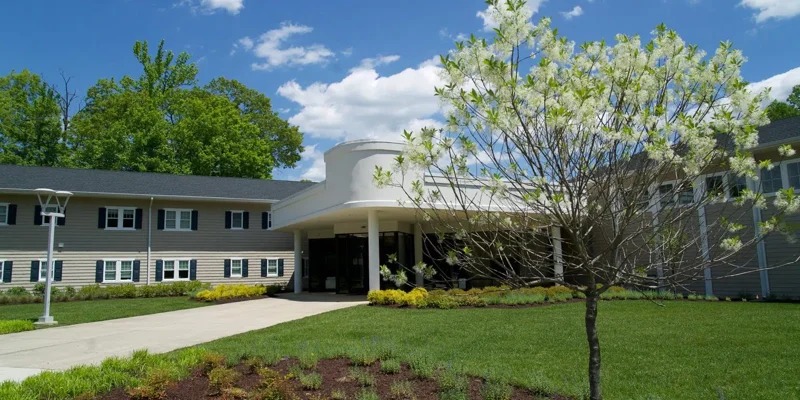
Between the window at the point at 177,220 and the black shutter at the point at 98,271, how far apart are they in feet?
11.3

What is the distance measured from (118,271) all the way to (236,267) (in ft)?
18.7

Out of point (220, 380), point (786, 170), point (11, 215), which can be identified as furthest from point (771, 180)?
point (11, 215)

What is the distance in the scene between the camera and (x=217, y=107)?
4225 centimetres

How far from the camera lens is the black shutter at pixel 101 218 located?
1053 inches

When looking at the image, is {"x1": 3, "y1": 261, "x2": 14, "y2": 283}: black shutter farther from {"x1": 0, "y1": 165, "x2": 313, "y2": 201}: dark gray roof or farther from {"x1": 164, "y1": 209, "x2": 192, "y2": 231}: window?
{"x1": 164, "y1": 209, "x2": 192, "y2": 231}: window

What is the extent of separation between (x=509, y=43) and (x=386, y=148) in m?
13.1

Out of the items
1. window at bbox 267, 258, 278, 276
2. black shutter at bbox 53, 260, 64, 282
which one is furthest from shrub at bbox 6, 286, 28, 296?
window at bbox 267, 258, 278, 276

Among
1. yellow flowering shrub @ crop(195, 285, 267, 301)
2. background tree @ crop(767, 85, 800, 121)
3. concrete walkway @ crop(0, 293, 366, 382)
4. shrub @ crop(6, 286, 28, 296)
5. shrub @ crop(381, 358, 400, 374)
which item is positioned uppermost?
background tree @ crop(767, 85, 800, 121)

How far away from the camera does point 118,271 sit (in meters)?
26.8

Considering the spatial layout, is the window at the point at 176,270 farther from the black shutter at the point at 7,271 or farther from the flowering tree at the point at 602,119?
the flowering tree at the point at 602,119

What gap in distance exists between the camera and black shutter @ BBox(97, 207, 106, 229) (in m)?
26.8

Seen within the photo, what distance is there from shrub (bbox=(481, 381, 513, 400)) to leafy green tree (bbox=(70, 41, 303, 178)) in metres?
36.9

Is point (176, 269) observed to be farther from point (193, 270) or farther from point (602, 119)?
point (602, 119)

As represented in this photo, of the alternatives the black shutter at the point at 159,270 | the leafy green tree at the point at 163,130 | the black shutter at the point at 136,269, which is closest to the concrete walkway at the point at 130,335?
the black shutter at the point at 159,270
